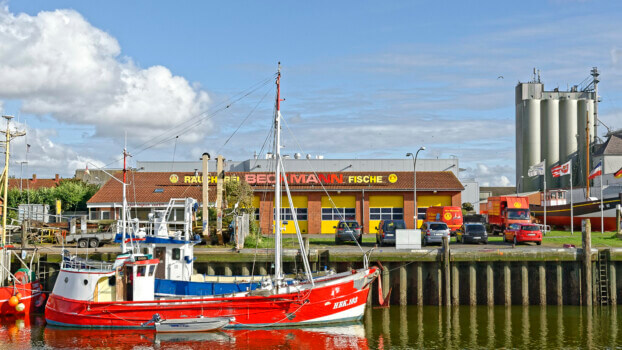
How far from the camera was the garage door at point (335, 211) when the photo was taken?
197 feet

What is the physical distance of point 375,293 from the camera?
33.7 meters

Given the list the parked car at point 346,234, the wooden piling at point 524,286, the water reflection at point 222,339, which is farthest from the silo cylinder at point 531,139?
the water reflection at point 222,339

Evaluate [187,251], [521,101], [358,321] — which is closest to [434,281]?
[358,321]

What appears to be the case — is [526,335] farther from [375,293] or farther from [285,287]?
[285,287]

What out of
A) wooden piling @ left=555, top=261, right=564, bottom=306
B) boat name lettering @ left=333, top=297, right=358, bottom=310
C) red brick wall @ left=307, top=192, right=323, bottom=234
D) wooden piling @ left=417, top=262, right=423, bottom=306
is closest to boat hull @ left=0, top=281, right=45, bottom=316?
boat name lettering @ left=333, top=297, right=358, bottom=310

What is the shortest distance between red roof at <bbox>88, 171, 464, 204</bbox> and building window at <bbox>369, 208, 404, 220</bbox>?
2.15 m

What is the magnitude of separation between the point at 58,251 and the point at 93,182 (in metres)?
57.1

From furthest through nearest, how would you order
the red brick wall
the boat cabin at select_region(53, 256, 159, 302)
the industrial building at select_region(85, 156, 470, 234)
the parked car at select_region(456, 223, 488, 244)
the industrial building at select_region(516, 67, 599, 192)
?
the industrial building at select_region(516, 67, 599, 192)
the red brick wall
the industrial building at select_region(85, 156, 470, 234)
the parked car at select_region(456, 223, 488, 244)
the boat cabin at select_region(53, 256, 159, 302)

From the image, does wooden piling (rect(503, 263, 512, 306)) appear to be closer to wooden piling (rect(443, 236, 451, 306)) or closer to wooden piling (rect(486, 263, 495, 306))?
wooden piling (rect(486, 263, 495, 306))

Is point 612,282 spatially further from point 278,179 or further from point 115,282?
point 115,282

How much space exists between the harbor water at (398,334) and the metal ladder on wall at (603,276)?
1214 millimetres

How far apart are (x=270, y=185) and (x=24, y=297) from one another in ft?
94.8

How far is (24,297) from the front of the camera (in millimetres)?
32812

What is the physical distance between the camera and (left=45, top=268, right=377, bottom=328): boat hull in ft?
95.4
